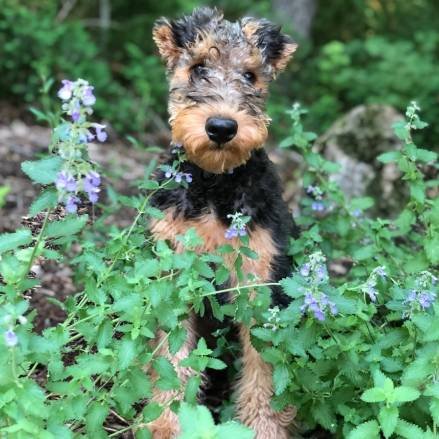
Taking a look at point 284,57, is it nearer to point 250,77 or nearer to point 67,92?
point 250,77

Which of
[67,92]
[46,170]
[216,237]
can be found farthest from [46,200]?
[216,237]

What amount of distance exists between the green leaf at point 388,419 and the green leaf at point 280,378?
449 mm

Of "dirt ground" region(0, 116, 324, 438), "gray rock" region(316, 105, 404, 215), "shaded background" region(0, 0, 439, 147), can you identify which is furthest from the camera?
"shaded background" region(0, 0, 439, 147)

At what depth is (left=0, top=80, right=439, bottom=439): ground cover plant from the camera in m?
2.37

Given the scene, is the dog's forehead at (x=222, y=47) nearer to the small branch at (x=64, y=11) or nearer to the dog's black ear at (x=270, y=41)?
the dog's black ear at (x=270, y=41)

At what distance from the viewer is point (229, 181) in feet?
11.7

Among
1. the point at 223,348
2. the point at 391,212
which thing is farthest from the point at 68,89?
the point at 391,212

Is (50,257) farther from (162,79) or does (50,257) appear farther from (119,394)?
(162,79)

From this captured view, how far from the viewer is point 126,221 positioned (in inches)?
233

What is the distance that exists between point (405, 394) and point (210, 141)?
51.9 inches

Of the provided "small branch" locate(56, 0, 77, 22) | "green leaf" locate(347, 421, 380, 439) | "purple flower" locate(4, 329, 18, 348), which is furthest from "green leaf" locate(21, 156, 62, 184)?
"small branch" locate(56, 0, 77, 22)

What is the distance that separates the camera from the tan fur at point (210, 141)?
10.6ft

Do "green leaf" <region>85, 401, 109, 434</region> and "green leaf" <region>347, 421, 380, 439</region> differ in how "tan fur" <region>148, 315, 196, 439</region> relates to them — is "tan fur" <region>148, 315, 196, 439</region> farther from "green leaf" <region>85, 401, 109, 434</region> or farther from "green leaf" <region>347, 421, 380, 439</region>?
"green leaf" <region>347, 421, 380, 439</region>

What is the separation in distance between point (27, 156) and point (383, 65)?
5.41m
